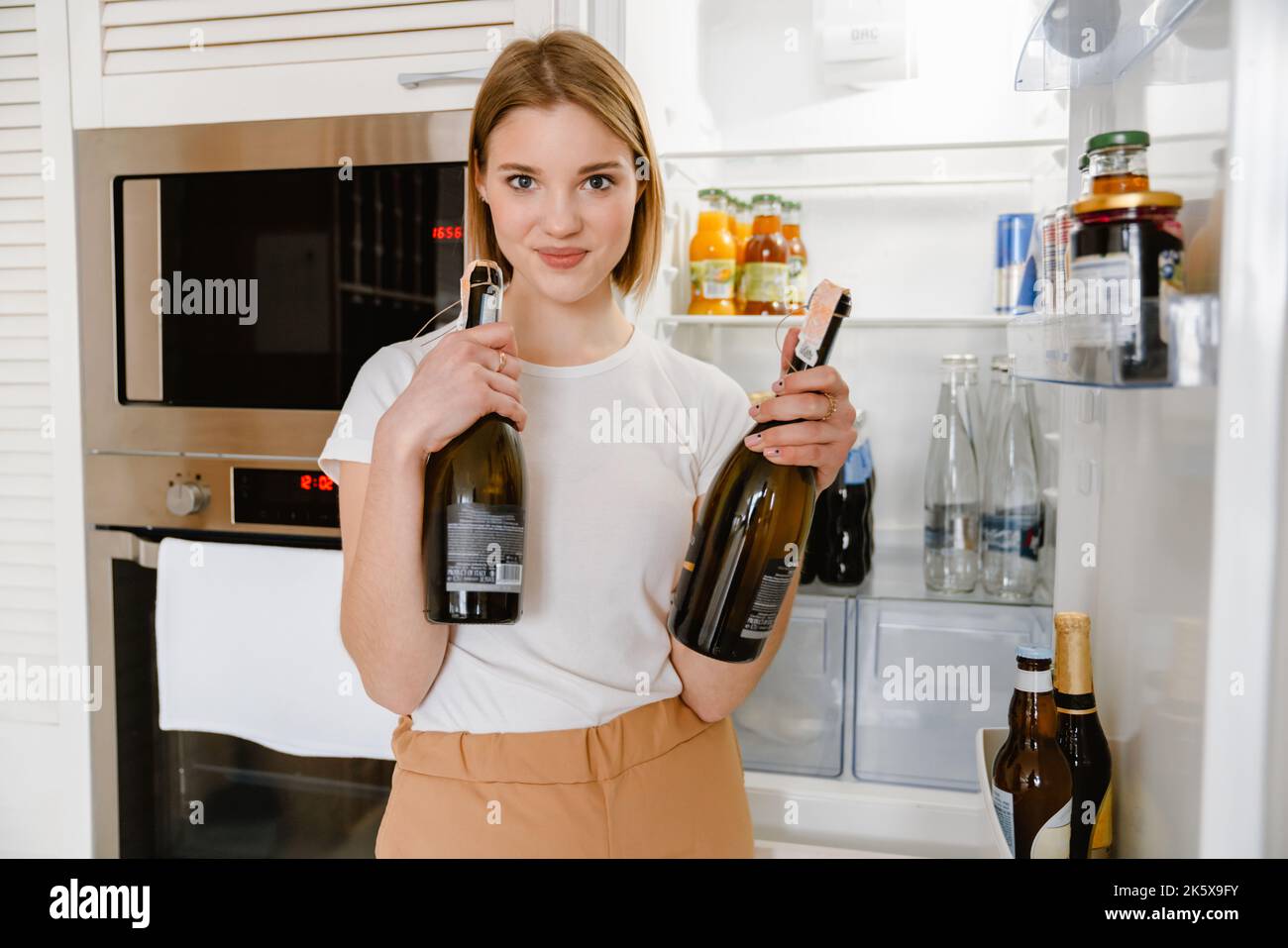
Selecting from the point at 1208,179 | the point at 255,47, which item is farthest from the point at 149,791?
the point at 1208,179

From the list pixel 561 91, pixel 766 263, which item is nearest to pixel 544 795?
pixel 561 91

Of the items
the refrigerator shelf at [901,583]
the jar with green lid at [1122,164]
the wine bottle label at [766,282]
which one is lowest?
the refrigerator shelf at [901,583]

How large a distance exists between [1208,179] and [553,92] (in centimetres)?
51

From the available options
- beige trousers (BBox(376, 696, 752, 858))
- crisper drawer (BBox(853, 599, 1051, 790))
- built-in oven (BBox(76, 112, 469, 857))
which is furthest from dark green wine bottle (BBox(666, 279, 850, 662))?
crisper drawer (BBox(853, 599, 1051, 790))

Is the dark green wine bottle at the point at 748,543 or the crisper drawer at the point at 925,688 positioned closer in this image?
the dark green wine bottle at the point at 748,543

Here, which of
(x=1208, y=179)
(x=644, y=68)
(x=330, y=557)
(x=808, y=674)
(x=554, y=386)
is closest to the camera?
(x=1208, y=179)

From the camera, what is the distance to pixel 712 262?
1.69m

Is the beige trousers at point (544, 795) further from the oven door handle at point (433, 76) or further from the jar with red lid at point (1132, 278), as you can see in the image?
the oven door handle at point (433, 76)

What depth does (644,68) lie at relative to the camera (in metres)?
1.44

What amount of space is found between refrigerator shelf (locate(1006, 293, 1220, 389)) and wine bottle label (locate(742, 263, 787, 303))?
1157mm

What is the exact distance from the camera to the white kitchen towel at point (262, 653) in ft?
4.29

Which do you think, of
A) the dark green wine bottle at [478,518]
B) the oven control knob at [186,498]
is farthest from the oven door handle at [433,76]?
the oven control knob at [186,498]

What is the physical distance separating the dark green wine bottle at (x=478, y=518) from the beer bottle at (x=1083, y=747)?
432 millimetres
